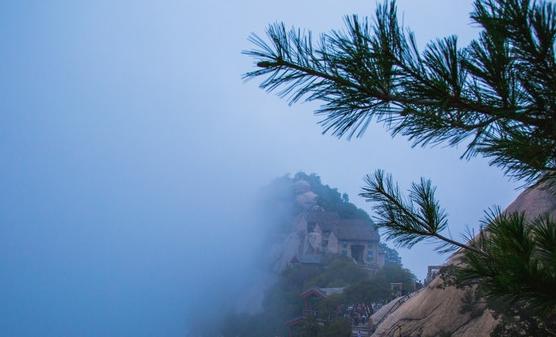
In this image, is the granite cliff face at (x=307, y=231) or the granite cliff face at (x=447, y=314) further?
the granite cliff face at (x=307, y=231)

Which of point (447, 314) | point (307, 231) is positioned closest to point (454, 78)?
point (447, 314)

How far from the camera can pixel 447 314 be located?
7754 mm

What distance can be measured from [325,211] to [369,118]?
39.6 metres

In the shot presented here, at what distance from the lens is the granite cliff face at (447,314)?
22.9ft

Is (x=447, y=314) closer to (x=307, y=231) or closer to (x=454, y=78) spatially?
(x=454, y=78)

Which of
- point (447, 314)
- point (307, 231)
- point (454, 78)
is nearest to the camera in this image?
point (454, 78)

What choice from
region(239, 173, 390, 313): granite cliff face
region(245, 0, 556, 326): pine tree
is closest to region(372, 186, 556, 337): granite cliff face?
region(245, 0, 556, 326): pine tree

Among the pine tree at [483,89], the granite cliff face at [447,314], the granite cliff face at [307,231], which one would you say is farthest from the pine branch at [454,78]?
the granite cliff face at [307,231]

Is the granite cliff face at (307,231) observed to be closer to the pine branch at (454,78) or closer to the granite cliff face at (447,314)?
the granite cliff face at (447,314)

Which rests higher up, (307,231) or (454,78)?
(307,231)

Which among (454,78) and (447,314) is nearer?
(454,78)

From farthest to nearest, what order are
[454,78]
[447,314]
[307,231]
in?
[307,231] → [447,314] → [454,78]

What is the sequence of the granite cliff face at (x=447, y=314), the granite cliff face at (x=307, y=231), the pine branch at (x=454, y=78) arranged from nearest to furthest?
the pine branch at (x=454, y=78) < the granite cliff face at (x=447, y=314) < the granite cliff face at (x=307, y=231)

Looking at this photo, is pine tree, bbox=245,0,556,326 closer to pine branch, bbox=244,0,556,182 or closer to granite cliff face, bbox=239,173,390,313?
pine branch, bbox=244,0,556,182
